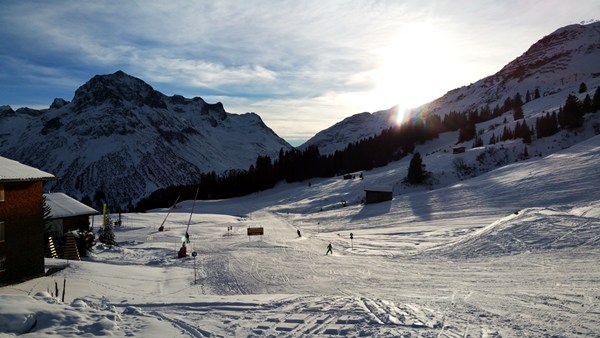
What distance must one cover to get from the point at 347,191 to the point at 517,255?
57432 millimetres

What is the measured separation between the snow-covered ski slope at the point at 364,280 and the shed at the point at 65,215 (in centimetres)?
400

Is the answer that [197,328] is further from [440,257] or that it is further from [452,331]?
[440,257]

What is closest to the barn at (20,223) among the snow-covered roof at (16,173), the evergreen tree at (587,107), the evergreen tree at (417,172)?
the snow-covered roof at (16,173)

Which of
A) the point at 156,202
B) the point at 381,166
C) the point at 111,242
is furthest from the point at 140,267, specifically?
the point at 156,202

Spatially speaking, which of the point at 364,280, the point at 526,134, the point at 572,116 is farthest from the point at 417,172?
the point at 364,280

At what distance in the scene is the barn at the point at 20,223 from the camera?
68.9 ft

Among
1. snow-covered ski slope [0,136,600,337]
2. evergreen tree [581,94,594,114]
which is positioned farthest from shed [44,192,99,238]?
evergreen tree [581,94,594,114]

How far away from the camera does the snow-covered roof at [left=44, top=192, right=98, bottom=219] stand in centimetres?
3831

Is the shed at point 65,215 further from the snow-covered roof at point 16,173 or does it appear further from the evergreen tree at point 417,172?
the evergreen tree at point 417,172

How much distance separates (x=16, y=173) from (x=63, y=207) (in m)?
19.7

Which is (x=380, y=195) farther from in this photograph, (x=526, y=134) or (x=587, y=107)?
(x=587, y=107)

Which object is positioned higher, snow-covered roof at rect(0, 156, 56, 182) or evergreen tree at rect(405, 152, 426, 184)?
snow-covered roof at rect(0, 156, 56, 182)

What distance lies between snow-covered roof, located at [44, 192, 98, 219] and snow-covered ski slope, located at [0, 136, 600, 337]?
15.1 ft

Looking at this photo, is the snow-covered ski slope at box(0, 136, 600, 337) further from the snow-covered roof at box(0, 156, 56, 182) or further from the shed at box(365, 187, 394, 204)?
the shed at box(365, 187, 394, 204)
